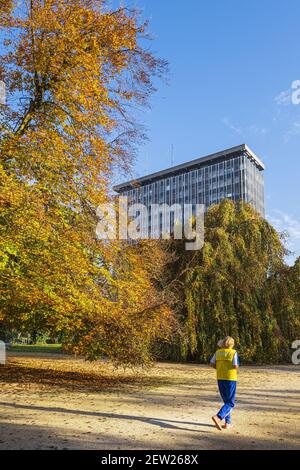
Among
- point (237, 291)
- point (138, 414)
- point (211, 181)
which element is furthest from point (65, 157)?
point (211, 181)

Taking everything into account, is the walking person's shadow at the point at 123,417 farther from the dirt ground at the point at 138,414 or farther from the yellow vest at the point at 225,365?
the yellow vest at the point at 225,365

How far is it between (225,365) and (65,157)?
6830 millimetres

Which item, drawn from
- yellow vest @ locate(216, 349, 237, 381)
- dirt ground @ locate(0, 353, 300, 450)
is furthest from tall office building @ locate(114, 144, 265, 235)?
yellow vest @ locate(216, 349, 237, 381)

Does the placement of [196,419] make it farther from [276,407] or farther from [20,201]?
[20,201]

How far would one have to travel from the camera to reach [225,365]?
7621 millimetres

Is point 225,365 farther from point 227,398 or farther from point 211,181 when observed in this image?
point 211,181

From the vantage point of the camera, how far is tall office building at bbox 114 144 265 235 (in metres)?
109

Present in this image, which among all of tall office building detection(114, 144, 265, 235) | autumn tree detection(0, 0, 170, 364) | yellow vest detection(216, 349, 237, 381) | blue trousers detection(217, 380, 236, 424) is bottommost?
blue trousers detection(217, 380, 236, 424)

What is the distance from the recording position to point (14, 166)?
11258mm

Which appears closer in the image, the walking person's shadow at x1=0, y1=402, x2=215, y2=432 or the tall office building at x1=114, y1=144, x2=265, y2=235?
the walking person's shadow at x1=0, y1=402, x2=215, y2=432

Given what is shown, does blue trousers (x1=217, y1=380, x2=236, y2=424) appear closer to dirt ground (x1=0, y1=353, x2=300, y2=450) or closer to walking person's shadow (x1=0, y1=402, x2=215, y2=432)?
dirt ground (x1=0, y1=353, x2=300, y2=450)

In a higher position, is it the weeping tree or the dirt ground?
the weeping tree

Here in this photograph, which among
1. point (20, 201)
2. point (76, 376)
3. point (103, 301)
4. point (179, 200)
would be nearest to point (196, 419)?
point (103, 301)

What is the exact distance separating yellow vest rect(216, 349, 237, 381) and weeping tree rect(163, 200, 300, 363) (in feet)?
46.7
